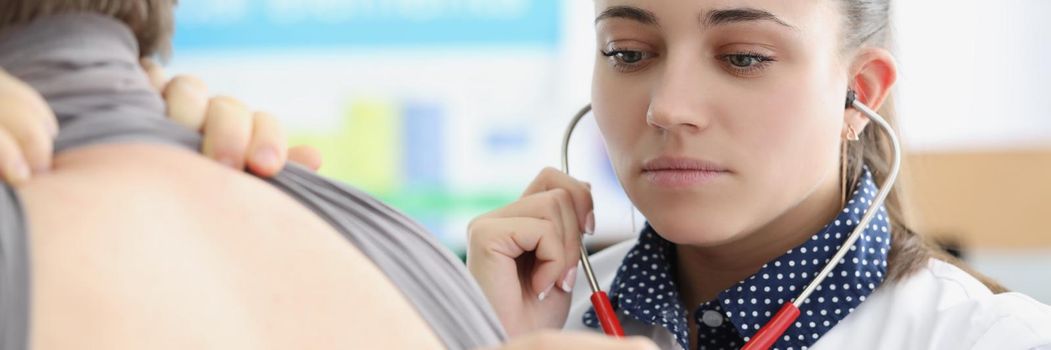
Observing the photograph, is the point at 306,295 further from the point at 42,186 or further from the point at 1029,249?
the point at 1029,249

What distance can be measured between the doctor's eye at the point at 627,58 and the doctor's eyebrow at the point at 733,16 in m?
0.08

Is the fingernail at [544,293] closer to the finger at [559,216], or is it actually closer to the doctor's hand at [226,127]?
the finger at [559,216]

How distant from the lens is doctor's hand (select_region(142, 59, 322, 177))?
63 cm

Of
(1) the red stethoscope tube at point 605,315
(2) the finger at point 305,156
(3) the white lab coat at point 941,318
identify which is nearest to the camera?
(2) the finger at point 305,156

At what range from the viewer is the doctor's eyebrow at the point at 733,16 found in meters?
1.09

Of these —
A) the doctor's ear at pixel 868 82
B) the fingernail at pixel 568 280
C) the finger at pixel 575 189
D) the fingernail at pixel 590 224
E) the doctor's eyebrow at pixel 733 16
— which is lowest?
the fingernail at pixel 568 280

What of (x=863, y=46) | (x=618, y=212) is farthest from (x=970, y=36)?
(x=863, y=46)

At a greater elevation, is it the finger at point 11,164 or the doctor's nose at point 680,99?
the finger at point 11,164

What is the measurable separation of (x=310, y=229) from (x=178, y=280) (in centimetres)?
10

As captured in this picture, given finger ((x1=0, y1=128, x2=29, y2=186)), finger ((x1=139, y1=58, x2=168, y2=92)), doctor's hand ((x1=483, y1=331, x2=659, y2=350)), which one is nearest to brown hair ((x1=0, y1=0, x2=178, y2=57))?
finger ((x1=139, y1=58, x2=168, y2=92))

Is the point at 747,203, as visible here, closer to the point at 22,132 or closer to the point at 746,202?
the point at 746,202

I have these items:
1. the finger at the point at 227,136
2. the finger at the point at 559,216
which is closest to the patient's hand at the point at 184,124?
the finger at the point at 227,136

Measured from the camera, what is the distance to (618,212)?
2.93 metres

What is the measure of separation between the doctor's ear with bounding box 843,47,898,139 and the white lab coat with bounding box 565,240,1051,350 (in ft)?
0.54
